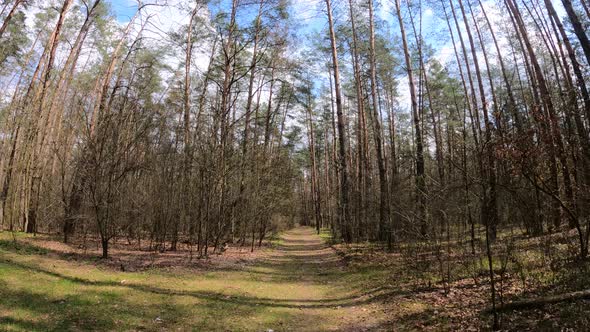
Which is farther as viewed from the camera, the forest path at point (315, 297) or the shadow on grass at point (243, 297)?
the shadow on grass at point (243, 297)

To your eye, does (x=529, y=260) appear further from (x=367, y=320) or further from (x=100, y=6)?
(x=100, y=6)

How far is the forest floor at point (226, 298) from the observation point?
4629mm

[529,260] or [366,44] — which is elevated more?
[366,44]

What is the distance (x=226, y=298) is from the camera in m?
6.80

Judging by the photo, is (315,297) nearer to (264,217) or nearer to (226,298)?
(226,298)

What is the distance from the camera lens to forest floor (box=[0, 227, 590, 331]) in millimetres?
4629

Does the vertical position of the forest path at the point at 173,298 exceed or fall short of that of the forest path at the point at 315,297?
it exceeds it

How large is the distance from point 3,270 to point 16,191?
6.64m

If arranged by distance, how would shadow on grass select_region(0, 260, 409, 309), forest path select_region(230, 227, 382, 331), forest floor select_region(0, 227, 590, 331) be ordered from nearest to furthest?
forest floor select_region(0, 227, 590, 331) → forest path select_region(230, 227, 382, 331) → shadow on grass select_region(0, 260, 409, 309)

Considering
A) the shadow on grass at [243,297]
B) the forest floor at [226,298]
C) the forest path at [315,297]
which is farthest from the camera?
the shadow on grass at [243,297]

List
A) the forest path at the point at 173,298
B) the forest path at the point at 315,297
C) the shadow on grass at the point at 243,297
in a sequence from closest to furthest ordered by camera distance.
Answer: the forest path at the point at 173,298 → the forest path at the point at 315,297 → the shadow on grass at the point at 243,297

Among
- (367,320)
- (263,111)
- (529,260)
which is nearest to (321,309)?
(367,320)

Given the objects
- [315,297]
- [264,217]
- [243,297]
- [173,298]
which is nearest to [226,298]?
[243,297]

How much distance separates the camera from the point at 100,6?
14117 millimetres
